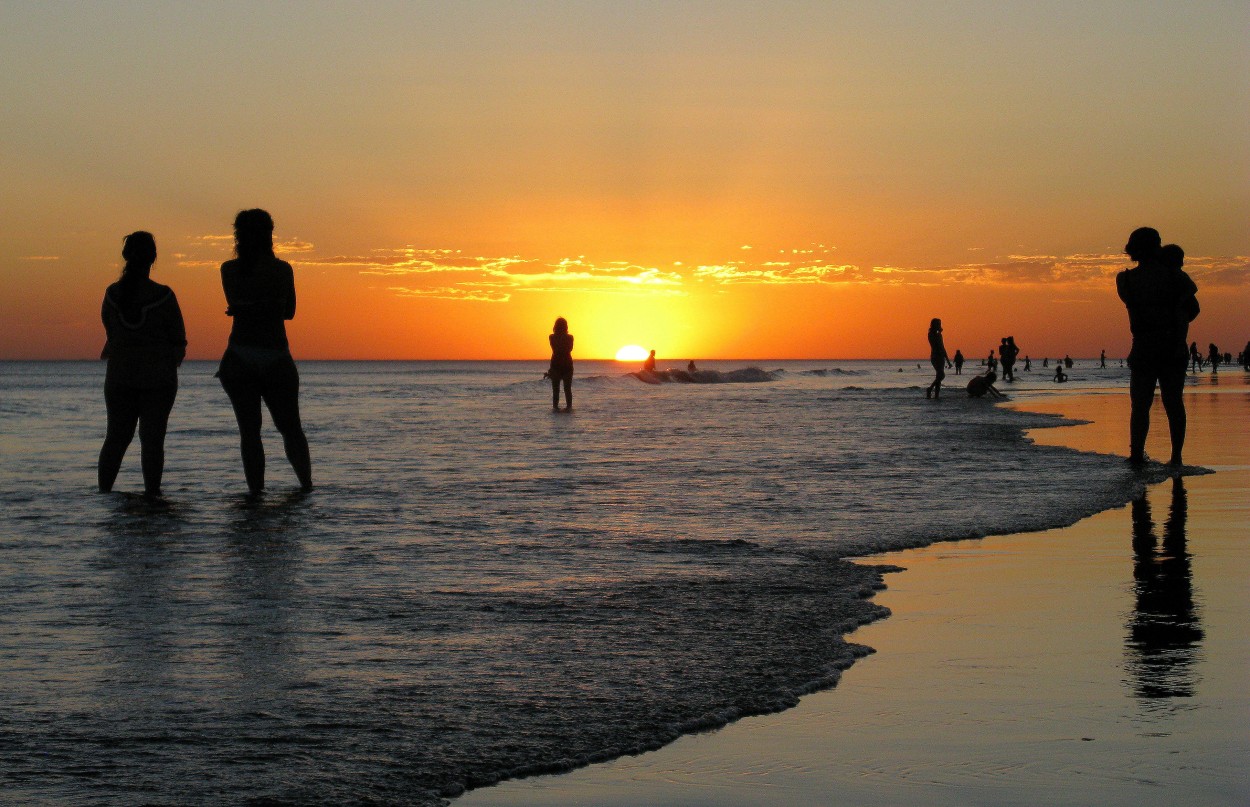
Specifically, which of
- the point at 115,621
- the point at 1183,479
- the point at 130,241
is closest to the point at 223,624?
the point at 115,621

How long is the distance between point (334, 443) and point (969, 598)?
35.6ft

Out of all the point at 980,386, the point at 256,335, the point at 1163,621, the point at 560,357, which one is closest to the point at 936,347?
the point at 980,386

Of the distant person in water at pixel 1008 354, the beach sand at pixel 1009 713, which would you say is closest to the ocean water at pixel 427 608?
the beach sand at pixel 1009 713

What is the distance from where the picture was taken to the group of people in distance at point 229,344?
8.91 meters

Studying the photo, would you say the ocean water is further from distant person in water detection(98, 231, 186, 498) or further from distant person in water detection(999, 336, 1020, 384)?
distant person in water detection(999, 336, 1020, 384)

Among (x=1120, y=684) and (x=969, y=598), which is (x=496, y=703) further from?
(x=969, y=598)

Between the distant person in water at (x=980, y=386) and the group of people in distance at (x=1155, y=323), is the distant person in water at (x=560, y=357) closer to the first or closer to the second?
the distant person in water at (x=980, y=386)

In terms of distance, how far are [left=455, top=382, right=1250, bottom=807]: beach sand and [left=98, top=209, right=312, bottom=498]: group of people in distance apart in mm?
5372

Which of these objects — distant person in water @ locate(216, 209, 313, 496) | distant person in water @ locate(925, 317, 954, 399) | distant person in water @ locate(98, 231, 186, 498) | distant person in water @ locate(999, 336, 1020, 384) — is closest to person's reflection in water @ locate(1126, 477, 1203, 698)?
distant person in water @ locate(216, 209, 313, 496)

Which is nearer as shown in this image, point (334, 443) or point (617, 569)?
point (617, 569)

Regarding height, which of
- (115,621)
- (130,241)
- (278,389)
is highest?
(130,241)

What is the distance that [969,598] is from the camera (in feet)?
15.4

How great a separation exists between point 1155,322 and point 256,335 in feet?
25.3

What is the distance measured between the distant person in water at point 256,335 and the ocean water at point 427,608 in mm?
450
